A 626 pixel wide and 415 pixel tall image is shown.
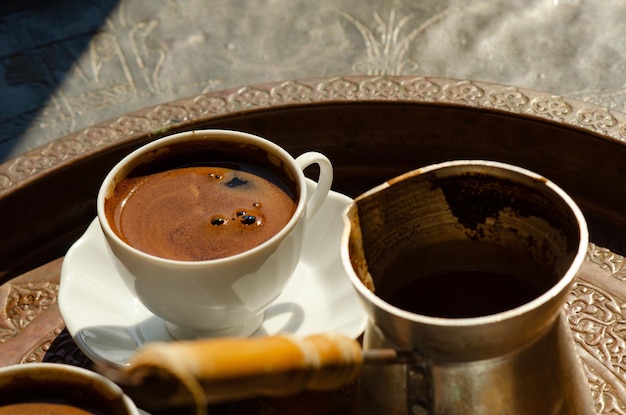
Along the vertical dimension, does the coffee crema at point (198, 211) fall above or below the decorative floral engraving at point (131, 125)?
above

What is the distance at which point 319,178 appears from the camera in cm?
89

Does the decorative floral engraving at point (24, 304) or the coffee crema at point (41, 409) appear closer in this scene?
the coffee crema at point (41, 409)

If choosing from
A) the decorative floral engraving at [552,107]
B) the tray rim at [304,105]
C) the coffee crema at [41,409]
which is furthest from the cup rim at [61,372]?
the decorative floral engraving at [552,107]

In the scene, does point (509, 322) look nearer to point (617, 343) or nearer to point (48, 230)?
point (617, 343)

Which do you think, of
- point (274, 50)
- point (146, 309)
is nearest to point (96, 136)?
point (146, 309)

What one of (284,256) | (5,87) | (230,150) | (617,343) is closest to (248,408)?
(284,256)

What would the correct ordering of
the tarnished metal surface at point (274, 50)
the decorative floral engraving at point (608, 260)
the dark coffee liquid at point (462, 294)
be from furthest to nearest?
1. the tarnished metal surface at point (274, 50)
2. the decorative floral engraving at point (608, 260)
3. the dark coffee liquid at point (462, 294)

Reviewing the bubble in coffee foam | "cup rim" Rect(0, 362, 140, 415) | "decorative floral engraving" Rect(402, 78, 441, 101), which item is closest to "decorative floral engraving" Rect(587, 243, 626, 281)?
"decorative floral engraving" Rect(402, 78, 441, 101)

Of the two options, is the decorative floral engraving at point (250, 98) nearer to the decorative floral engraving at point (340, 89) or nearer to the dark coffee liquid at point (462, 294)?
the decorative floral engraving at point (340, 89)

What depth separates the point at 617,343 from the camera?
85 cm

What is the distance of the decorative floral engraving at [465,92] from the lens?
1.08m

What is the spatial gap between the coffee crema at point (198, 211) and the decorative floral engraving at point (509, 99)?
0.36 meters

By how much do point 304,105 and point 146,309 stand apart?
14.1 inches

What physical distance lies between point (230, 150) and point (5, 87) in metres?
1.10
